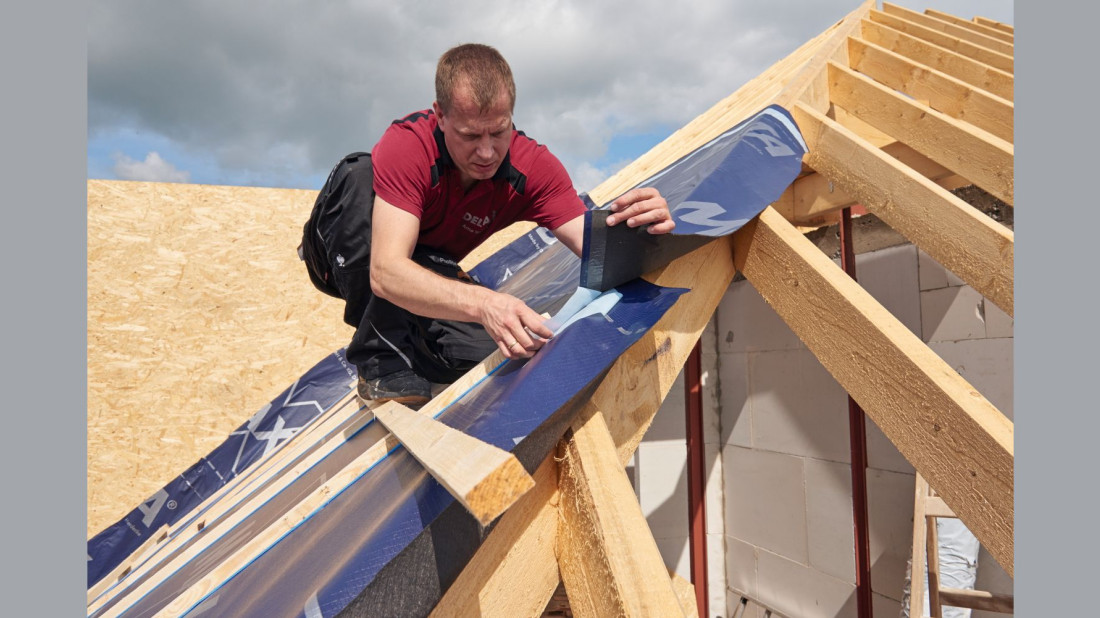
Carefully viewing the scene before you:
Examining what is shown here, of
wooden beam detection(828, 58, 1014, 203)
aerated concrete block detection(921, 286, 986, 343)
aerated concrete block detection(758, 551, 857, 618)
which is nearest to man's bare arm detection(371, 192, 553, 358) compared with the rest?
wooden beam detection(828, 58, 1014, 203)

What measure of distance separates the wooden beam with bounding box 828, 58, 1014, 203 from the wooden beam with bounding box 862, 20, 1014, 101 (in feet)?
1.73

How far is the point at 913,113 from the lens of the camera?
2.35m

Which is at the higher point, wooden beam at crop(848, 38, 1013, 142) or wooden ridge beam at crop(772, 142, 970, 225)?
wooden beam at crop(848, 38, 1013, 142)

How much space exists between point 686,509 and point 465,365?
3.59 m

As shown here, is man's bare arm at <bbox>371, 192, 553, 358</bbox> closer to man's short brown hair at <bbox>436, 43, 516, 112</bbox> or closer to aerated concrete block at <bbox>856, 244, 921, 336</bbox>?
man's short brown hair at <bbox>436, 43, 516, 112</bbox>

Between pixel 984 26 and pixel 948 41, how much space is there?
1191 mm

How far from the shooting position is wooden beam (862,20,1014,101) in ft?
8.79

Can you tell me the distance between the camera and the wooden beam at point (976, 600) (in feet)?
10.4

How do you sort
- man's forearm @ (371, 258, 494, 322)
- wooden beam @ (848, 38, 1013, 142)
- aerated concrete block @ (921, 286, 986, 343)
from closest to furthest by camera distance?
man's forearm @ (371, 258, 494, 322), wooden beam @ (848, 38, 1013, 142), aerated concrete block @ (921, 286, 986, 343)

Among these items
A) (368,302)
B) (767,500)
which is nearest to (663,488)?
(767,500)

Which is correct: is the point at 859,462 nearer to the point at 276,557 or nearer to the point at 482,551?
the point at 482,551

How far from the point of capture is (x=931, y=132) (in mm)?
2295

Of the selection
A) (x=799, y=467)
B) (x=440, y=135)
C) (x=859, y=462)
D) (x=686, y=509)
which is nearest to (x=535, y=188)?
(x=440, y=135)

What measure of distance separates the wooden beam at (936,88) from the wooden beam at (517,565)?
2243 mm
